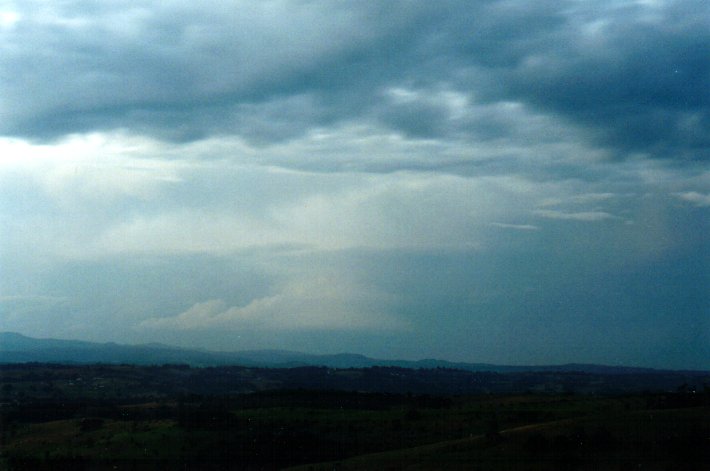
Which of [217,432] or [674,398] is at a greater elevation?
[674,398]

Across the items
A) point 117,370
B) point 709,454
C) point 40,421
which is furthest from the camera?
point 117,370

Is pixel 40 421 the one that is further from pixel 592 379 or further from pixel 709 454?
pixel 592 379

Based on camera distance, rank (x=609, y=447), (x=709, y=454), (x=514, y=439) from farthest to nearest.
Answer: (x=514, y=439) → (x=609, y=447) → (x=709, y=454)

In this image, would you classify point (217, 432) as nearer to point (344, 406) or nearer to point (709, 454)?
point (344, 406)

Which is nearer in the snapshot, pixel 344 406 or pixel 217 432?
pixel 217 432

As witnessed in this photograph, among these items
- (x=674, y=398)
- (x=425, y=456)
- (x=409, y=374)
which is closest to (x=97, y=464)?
(x=425, y=456)

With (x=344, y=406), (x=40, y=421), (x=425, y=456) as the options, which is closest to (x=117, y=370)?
(x=40, y=421)
